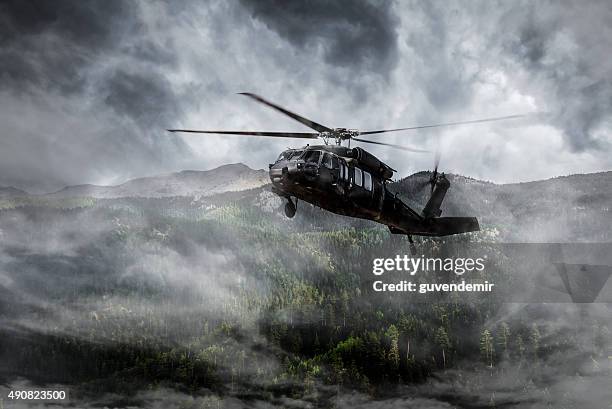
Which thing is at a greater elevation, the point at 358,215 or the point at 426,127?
the point at 426,127

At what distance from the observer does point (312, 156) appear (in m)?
28.6

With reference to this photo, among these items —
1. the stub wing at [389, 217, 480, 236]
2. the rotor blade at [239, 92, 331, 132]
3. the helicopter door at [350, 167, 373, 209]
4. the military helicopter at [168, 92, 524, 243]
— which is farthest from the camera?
the stub wing at [389, 217, 480, 236]

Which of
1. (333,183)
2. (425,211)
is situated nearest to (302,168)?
(333,183)

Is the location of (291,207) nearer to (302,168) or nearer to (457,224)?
(302,168)

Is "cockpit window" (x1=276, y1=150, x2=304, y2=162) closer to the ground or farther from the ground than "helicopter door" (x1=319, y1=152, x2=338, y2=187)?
farther from the ground

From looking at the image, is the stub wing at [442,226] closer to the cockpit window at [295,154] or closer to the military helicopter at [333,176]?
the military helicopter at [333,176]

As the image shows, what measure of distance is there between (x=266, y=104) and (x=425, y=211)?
2354 cm

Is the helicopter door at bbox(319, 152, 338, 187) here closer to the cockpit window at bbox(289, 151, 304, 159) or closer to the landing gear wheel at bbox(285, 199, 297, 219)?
the cockpit window at bbox(289, 151, 304, 159)

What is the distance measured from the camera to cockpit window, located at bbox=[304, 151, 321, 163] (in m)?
28.4

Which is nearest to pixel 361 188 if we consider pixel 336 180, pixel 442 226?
pixel 336 180

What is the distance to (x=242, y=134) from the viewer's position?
26.4m

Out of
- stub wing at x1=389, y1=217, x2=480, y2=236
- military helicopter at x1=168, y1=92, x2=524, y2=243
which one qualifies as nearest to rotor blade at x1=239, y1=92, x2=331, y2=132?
military helicopter at x1=168, y1=92, x2=524, y2=243

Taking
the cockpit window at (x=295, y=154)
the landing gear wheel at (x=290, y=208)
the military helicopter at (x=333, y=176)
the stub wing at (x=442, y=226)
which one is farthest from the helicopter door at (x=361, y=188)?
the stub wing at (x=442, y=226)

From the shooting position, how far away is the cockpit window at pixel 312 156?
2841cm
